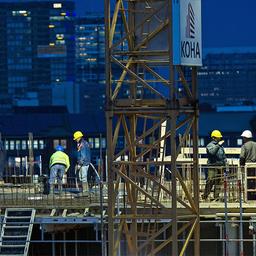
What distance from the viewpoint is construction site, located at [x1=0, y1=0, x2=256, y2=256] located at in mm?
24219

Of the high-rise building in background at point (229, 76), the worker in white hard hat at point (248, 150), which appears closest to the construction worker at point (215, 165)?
the worker in white hard hat at point (248, 150)

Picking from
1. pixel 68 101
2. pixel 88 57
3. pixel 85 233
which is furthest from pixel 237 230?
pixel 88 57

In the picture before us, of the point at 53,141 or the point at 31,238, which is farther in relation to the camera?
the point at 53,141

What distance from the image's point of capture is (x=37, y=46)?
390 ft

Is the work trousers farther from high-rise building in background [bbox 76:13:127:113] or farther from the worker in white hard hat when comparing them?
high-rise building in background [bbox 76:13:127:113]

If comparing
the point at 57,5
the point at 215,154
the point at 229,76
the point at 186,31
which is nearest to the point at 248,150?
the point at 215,154

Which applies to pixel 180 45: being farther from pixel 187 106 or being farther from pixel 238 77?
pixel 238 77

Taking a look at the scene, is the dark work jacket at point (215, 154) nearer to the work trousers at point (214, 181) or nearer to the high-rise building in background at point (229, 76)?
the work trousers at point (214, 181)

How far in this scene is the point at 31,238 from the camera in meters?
30.9

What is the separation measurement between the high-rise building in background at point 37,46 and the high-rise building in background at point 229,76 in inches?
412

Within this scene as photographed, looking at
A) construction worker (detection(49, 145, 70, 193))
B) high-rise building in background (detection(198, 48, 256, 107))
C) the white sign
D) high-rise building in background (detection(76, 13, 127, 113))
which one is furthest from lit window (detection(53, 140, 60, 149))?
the white sign

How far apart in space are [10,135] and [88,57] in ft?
118

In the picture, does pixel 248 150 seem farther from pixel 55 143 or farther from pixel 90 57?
pixel 90 57

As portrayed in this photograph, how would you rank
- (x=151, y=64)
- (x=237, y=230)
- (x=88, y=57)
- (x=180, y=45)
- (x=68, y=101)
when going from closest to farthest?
1. (x=180, y=45)
2. (x=151, y=64)
3. (x=237, y=230)
4. (x=68, y=101)
5. (x=88, y=57)
